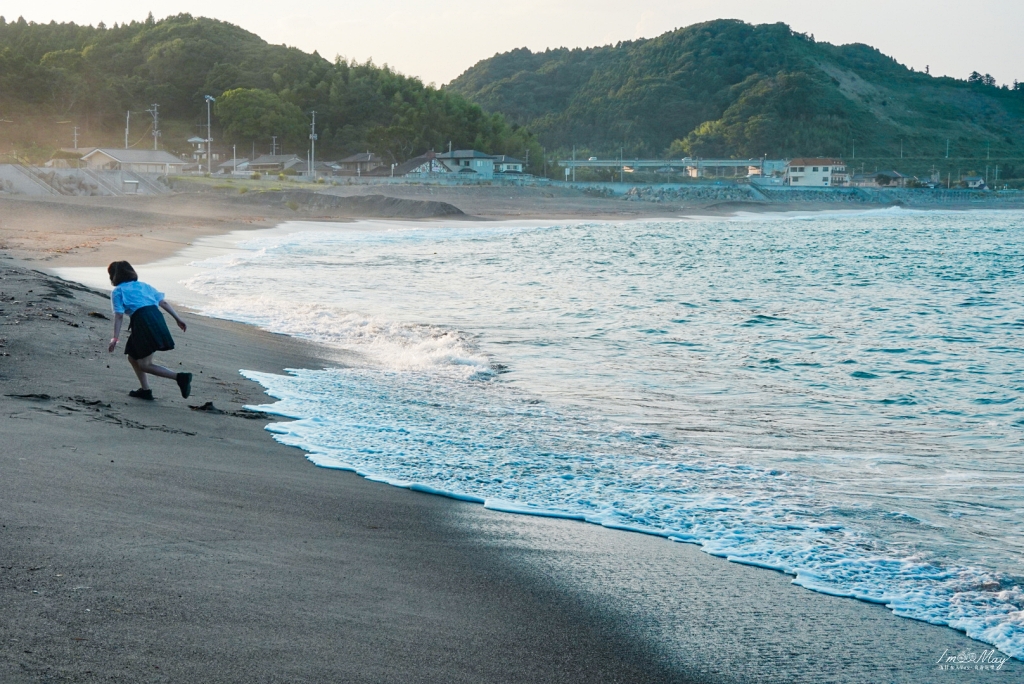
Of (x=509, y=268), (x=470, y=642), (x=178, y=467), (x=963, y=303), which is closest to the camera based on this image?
(x=470, y=642)

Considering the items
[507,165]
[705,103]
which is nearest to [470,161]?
[507,165]

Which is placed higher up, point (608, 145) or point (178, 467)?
point (608, 145)

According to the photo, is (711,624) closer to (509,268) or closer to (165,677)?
(165,677)

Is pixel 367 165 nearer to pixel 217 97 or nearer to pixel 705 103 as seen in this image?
pixel 217 97

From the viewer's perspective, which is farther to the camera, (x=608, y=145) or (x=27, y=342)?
(x=608, y=145)

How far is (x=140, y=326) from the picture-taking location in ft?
22.9

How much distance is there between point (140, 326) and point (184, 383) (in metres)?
0.57

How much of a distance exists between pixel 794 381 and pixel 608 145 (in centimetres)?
15575

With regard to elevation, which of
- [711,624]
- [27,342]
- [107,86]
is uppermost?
[107,86]

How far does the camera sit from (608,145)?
16112cm

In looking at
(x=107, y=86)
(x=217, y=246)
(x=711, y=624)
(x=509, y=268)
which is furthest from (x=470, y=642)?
(x=107, y=86)

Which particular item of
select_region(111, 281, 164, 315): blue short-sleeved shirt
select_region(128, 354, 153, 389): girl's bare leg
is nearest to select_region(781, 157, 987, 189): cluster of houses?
select_region(111, 281, 164, 315): blue short-sleeved shirt

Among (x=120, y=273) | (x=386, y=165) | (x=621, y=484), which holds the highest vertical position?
(x=386, y=165)

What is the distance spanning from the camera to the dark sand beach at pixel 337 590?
3100 millimetres
